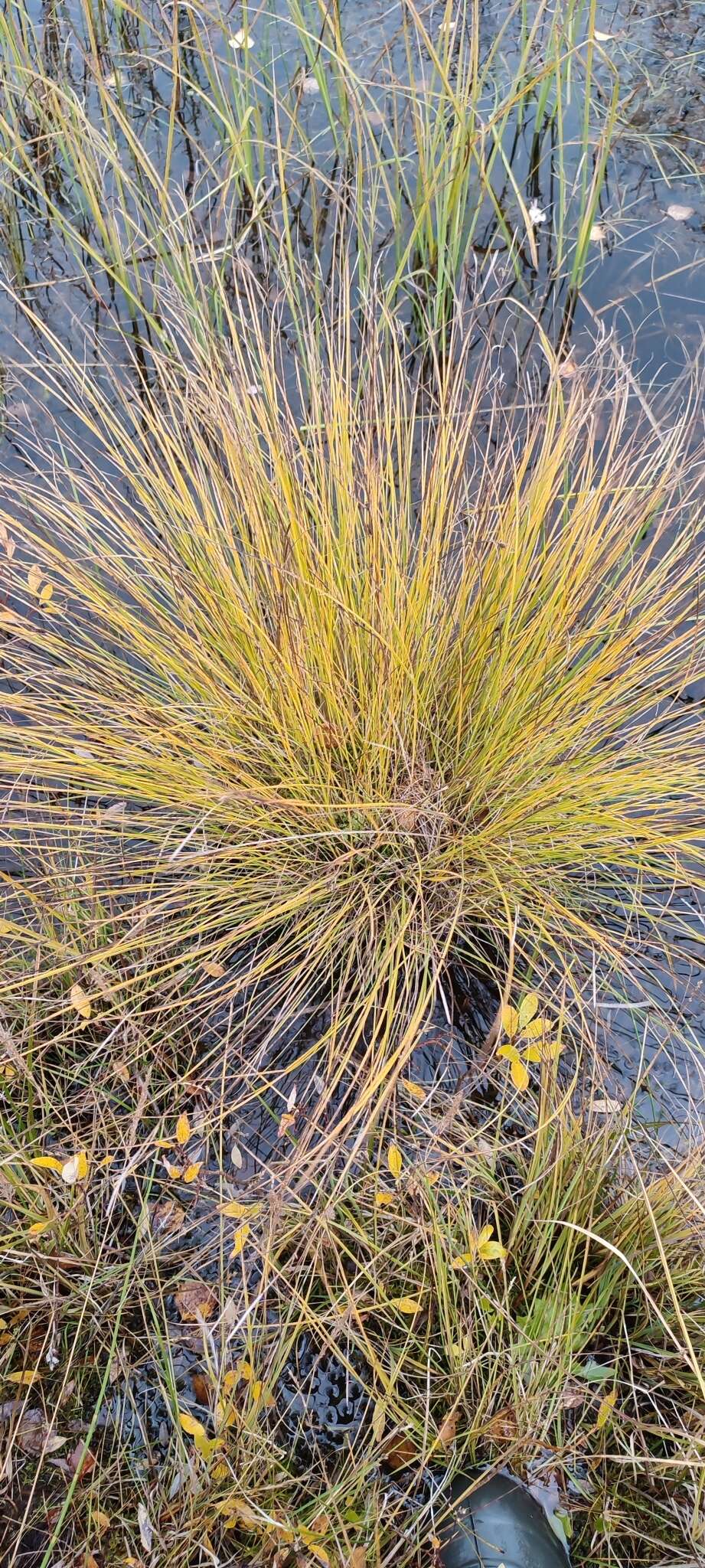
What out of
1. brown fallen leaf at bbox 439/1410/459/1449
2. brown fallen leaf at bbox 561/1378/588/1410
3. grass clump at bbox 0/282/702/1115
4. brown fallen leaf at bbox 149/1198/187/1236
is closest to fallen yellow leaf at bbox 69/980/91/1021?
grass clump at bbox 0/282/702/1115

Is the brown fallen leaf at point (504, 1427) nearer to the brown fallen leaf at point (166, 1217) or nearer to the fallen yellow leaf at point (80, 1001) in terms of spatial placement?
the brown fallen leaf at point (166, 1217)

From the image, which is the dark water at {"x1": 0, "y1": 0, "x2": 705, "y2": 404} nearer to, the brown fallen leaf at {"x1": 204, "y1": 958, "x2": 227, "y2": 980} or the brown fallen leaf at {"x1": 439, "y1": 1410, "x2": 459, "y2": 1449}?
the brown fallen leaf at {"x1": 204, "y1": 958, "x2": 227, "y2": 980}

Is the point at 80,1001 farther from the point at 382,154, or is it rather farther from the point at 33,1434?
the point at 382,154

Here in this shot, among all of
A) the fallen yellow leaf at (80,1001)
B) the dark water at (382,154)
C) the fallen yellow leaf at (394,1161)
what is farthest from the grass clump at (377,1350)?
the dark water at (382,154)

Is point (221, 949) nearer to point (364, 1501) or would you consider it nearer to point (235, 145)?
point (364, 1501)

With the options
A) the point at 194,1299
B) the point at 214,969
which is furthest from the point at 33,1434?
the point at 214,969

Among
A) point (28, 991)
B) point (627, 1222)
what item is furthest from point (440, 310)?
point (627, 1222)
